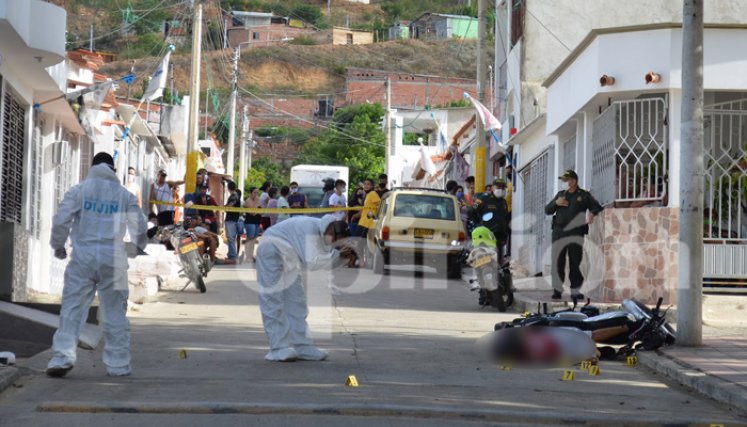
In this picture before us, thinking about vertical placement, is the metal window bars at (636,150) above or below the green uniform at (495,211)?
above

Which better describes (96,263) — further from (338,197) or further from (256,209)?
(338,197)

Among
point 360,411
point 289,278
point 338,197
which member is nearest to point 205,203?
point 338,197

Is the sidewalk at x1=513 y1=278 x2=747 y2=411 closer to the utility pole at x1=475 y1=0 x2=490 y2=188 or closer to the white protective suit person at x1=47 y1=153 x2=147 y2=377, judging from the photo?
the white protective suit person at x1=47 y1=153 x2=147 y2=377

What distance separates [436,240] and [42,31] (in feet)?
35.3

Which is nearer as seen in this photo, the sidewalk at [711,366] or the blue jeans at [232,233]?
the sidewalk at [711,366]

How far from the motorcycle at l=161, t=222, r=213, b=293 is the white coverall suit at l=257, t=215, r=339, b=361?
25.1 ft

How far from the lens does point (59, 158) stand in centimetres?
2070

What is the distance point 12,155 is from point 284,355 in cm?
824

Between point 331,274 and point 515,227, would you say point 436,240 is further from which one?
point 515,227

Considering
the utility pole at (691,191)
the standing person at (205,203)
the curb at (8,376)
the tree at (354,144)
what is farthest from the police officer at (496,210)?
the tree at (354,144)

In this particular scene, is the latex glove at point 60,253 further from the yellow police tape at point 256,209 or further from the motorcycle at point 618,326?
the yellow police tape at point 256,209

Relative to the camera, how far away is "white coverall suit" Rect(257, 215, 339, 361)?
36.0 ft

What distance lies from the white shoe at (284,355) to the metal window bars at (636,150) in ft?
26.4

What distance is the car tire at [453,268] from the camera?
24.8 meters
